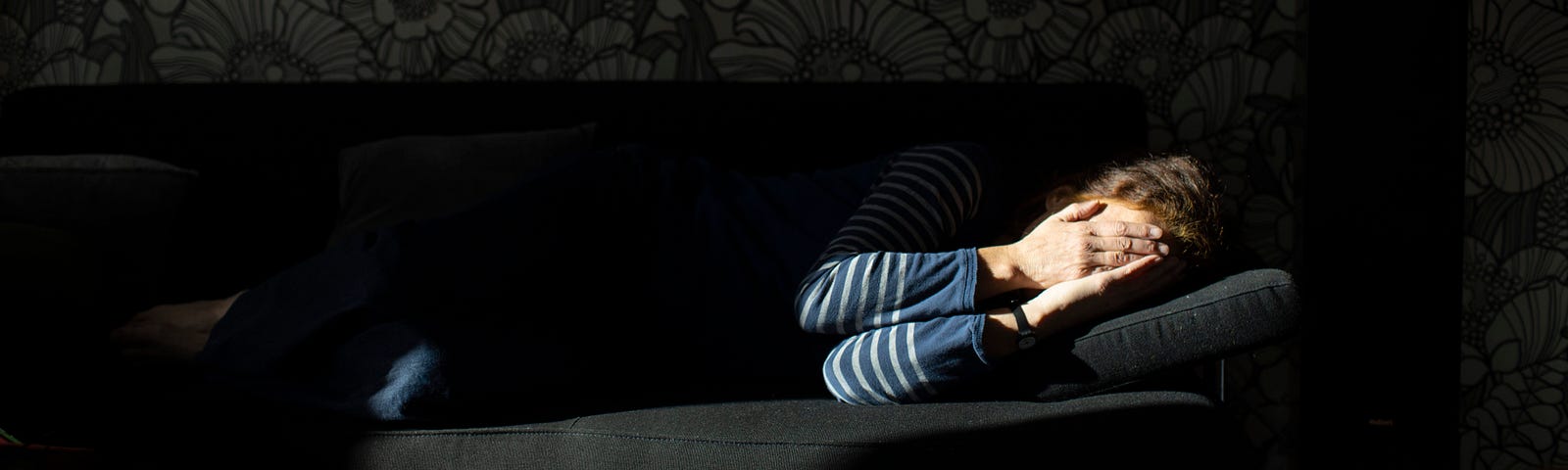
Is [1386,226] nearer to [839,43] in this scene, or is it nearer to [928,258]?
[928,258]

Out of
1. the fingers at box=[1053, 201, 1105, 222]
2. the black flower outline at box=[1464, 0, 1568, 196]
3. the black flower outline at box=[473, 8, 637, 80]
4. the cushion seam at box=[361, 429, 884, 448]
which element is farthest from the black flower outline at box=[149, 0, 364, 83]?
the black flower outline at box=[1464, 0, 1568, 196]

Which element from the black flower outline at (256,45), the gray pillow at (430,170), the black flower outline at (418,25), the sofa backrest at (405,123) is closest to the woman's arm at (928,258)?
the sofa backrest at (405,123)

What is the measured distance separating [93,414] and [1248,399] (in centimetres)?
206

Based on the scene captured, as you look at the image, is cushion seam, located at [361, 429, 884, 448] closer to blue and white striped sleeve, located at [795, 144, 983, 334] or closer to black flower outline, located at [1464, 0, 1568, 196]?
blue and white striped sleeve, located at [795, 144, 983, 334]

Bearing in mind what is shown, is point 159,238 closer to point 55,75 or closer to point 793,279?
point 55,75

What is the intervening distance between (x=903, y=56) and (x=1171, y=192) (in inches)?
33.5

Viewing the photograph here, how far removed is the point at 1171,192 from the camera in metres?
1.23

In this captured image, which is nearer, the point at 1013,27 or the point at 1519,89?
the point at 1519,89

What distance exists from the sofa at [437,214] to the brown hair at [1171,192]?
0.06 meters

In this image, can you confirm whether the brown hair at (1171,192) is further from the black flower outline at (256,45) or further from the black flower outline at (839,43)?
the black flower outline at (256,45)

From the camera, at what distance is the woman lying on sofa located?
117cm

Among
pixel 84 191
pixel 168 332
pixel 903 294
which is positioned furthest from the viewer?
pixel 84 191

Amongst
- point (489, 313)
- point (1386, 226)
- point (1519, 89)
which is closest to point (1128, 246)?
point (1386, 226)

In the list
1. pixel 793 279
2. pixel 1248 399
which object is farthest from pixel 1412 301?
pixel 793 279
